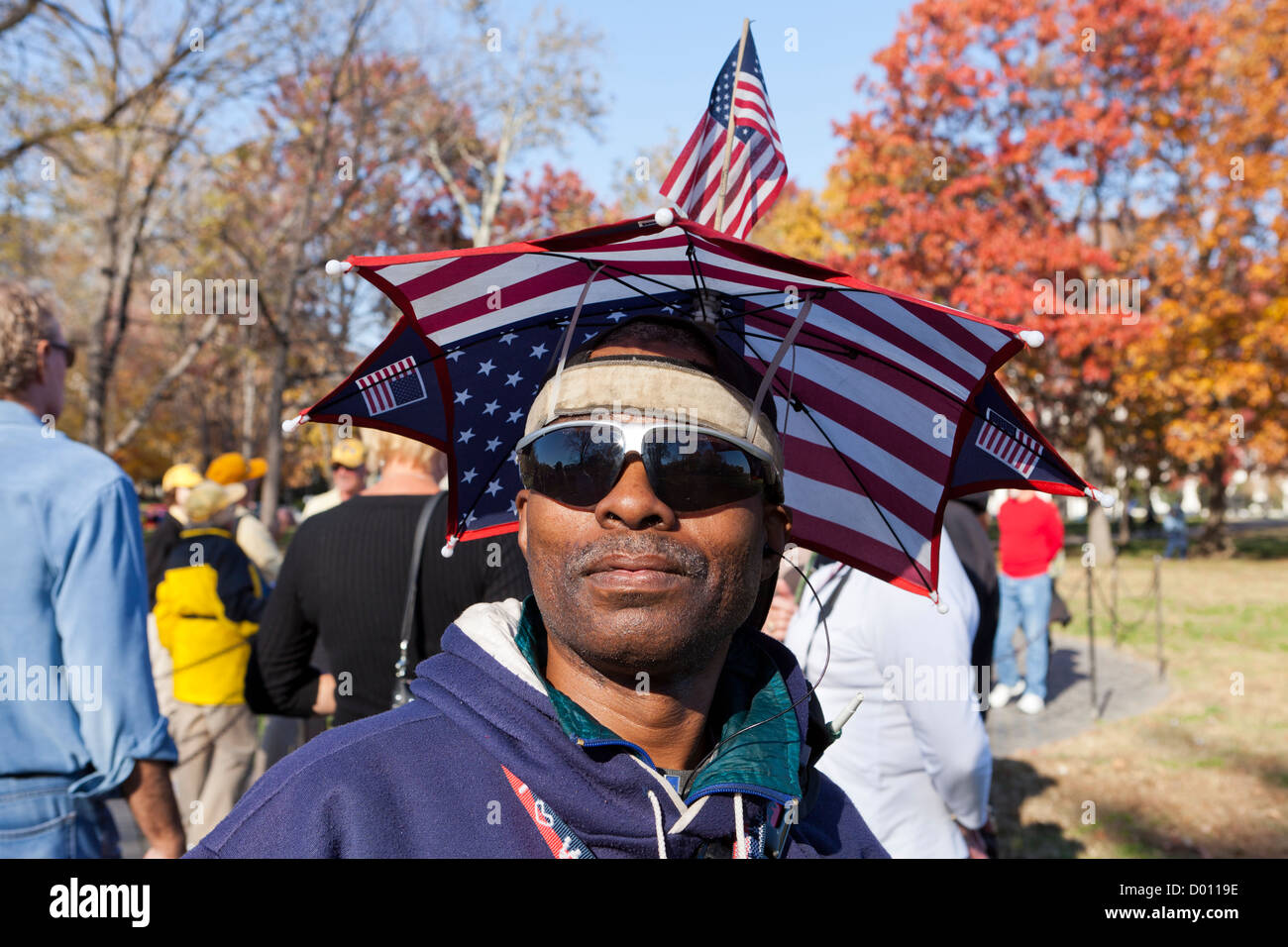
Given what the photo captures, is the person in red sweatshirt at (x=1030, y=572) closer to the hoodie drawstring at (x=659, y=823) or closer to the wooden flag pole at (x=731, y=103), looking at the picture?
the wooden flag pole at (x=731, y=103)

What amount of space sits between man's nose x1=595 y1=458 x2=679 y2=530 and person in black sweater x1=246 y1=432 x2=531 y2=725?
5.89 ft

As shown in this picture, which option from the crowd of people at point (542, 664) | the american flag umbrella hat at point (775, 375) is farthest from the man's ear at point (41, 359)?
the american flag umbrella hat at point (775, 375)

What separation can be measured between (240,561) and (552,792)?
15.2 feet

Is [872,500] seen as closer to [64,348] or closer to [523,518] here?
[523,518]

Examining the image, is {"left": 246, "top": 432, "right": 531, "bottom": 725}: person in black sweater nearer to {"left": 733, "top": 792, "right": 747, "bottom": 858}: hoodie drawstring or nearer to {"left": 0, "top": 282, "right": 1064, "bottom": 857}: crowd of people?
{"left": 0, "top": 282, "right": 1064, "bottom": 857}: crowd of people

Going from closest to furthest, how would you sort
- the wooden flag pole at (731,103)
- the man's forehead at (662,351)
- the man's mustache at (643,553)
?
1. the man's mustache at (643,553)
2. the man's forehead at (662,351)
3. the wooden flag pole at (731,103)

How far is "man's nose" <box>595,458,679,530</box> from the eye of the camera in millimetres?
1611

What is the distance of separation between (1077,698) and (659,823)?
1040 centimetres

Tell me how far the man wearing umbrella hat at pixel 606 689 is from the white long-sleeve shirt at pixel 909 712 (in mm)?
1492

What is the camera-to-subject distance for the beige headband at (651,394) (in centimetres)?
168

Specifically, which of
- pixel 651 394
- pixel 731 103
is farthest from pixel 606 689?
pixel 731 103

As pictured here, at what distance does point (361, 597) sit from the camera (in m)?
3.66

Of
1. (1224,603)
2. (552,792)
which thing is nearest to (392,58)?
(552,792)

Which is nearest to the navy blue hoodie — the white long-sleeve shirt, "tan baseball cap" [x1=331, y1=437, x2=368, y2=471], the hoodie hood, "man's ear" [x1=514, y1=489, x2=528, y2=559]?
the hoodie hood
